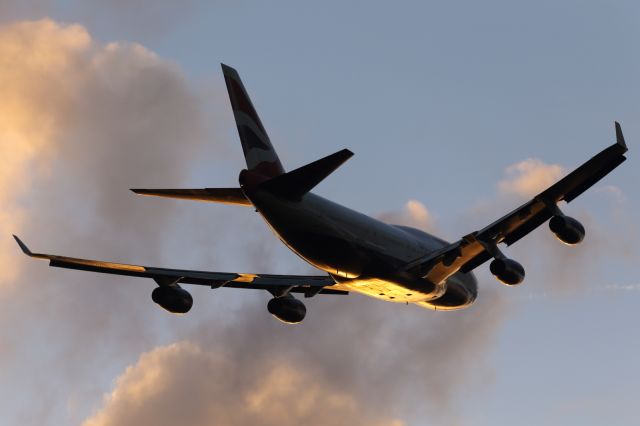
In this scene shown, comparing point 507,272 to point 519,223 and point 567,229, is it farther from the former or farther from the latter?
point 567,229

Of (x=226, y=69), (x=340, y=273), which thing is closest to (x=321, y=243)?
(x=340, y=273)

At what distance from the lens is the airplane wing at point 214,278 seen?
1470 inches

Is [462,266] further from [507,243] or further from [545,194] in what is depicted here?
[545,194]

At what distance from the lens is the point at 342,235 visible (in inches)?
1521

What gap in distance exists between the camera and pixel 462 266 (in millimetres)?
43500

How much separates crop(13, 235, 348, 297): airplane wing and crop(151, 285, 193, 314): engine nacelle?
31 centimetres

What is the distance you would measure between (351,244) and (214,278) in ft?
23.2

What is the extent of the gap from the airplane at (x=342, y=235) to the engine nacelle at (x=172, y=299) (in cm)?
4

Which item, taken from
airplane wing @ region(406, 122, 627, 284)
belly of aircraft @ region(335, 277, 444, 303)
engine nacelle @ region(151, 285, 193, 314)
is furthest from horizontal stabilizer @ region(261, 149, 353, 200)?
engine nacelle @ region(151, 285, 193, 314)

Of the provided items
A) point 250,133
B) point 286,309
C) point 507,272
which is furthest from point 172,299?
point 507,272

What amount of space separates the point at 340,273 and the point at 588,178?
9982 millimetres

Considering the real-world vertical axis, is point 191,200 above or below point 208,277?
above

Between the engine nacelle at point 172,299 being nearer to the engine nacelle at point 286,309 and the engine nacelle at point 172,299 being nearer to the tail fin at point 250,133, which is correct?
the engine nacelle at point 286,309

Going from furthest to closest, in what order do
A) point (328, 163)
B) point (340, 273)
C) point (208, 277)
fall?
point (208, 277)
point (340, 273)
point (328, 163)
